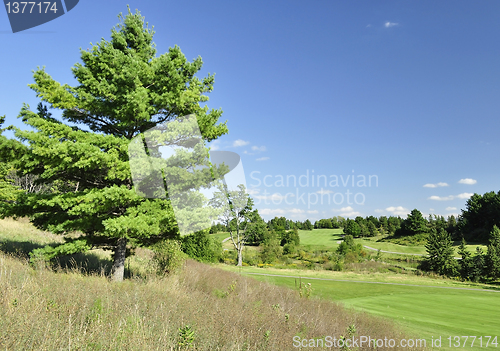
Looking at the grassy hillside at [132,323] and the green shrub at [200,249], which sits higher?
the grassy hillside at [132,323]

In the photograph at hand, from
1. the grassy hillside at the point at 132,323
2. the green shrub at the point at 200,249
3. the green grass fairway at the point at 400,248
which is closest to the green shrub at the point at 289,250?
the green shrub at the point at 200,249

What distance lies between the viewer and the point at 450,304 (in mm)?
13352

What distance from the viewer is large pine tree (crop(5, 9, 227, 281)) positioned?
8.21 meters

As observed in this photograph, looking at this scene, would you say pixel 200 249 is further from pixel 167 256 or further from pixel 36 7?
pixel 36 7

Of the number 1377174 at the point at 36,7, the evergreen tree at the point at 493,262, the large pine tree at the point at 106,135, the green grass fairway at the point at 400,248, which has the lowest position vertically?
the green grass fairway at the point at 400,248

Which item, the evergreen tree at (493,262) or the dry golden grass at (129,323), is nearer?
the dry golden grass at (129,323)

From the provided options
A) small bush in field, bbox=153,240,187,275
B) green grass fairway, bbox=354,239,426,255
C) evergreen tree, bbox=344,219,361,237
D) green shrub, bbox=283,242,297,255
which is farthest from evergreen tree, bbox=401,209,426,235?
small bush in field, bbox=153,240,187,275

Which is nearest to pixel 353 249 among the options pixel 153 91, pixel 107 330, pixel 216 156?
pixel 216 156

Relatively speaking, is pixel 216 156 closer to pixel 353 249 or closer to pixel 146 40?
pixel 146 40

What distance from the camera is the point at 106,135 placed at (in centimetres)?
911

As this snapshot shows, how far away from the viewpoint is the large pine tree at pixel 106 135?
8211 mm

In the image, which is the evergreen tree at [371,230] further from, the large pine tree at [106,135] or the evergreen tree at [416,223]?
the large pine tree at [106,135]

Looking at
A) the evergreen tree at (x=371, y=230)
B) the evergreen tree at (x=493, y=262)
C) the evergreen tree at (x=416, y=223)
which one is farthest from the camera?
the evergreen tree at (x=371, y=230)

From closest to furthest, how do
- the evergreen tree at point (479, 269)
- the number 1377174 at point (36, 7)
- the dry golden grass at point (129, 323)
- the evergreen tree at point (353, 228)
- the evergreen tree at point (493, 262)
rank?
the dry golden grass at point (129, 323) < the number 1377174 at point (36, 7) < the evergreen tree at point (493, 262) < the evergreen tree at point (479, 269) < the evergreen tree at point (353, 228)
